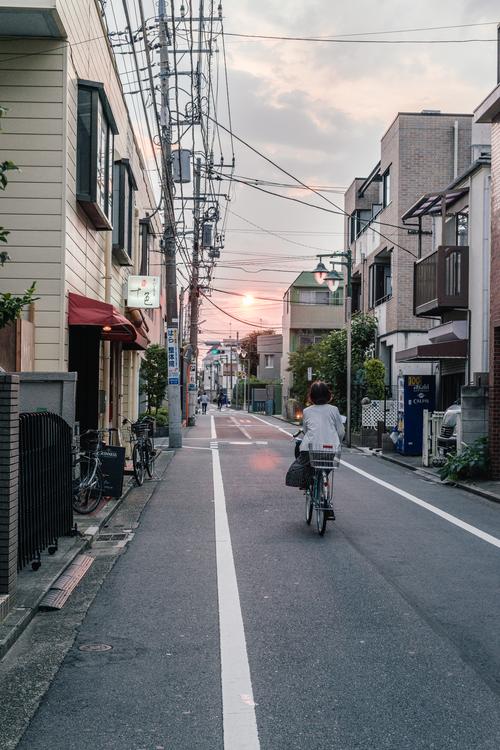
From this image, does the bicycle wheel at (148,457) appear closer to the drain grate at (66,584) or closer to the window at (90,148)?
the window at (90,148)

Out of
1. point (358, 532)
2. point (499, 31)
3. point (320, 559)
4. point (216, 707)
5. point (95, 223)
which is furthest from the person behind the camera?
point (499, 31)

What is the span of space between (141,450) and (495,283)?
7641 millimetres

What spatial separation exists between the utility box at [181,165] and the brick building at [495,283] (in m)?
10.4

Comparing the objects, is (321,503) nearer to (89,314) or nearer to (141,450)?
(89,314)

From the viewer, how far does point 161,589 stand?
703 centimetres

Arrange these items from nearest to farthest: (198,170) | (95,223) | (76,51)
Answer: (76,51) < (95,223) < (198,170)

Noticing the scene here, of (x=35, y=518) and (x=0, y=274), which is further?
(x=0, y=274)

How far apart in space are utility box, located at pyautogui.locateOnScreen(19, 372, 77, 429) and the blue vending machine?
12.7 metres

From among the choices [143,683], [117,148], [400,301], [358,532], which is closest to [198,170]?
[400,301]

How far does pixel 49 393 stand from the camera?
1089 centimetres

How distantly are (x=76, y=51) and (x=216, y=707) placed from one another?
11693 millimetres

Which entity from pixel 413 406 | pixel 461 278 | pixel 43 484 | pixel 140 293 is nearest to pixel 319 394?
pixel 43 484

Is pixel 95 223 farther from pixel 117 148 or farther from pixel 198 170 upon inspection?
pixel 198 170

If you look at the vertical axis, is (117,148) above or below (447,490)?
above
